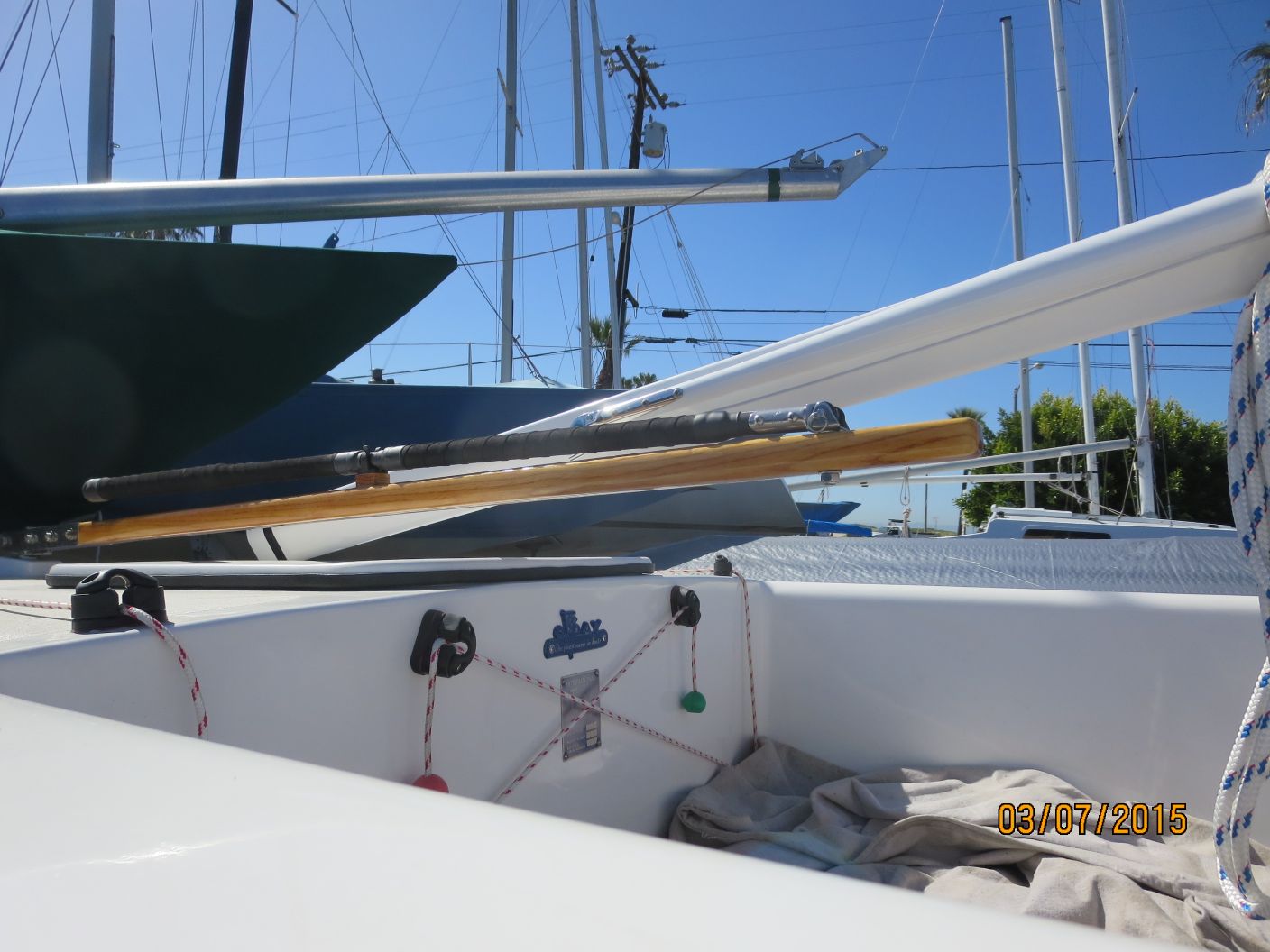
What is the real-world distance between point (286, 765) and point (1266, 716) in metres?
1.11

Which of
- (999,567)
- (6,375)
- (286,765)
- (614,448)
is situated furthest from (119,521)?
(999,567)

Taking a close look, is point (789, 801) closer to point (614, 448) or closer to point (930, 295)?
point (614, 448)

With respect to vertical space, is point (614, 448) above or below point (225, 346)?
below

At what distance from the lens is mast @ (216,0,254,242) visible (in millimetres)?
5754

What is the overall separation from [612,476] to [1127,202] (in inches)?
392

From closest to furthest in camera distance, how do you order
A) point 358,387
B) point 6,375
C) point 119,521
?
point 119,521 < point 6,375 < point 358,387

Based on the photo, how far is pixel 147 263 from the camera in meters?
2.73

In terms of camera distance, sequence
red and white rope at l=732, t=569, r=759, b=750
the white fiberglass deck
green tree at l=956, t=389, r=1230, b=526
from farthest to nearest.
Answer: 1. green tree at l=956, t=389, r=1230, b=526
2. red and white rope at l=732, t=569, r=759, b=750
3. the white fiberglass deck

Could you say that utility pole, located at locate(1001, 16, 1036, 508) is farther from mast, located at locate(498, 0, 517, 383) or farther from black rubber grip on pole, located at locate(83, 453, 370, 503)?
black rubber grip on pole, located at locate(83, 453, 370, 503)

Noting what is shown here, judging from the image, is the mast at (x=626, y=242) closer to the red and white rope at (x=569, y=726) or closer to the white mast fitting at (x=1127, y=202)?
the white mast fitting at (x=1127, y=202)

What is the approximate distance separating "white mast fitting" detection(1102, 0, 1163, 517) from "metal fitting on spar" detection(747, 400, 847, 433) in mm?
8816

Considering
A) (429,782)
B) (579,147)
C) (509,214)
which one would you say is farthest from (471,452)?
(579,147)

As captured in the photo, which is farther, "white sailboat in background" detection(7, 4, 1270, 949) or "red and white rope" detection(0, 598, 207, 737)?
"red and white rope" detection(0, 598, 207, 737)

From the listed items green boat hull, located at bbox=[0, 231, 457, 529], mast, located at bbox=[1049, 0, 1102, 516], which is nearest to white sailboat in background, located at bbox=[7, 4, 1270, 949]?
green boat hull, located at bbox=[0, 231, 457, 529]
